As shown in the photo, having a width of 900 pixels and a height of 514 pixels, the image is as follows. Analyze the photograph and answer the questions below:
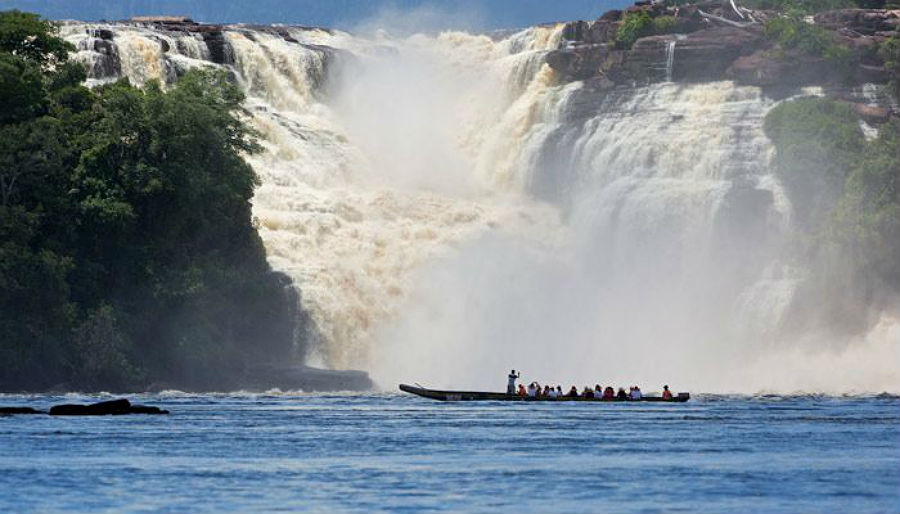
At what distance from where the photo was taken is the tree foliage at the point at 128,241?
128 meters

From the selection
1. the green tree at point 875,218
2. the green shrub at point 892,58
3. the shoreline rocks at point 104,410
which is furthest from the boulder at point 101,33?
the shoreline rocks at point 104,410

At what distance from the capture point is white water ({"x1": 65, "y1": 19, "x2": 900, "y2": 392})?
480 feet

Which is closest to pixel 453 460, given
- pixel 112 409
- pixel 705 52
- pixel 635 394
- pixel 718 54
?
pixel 112 409

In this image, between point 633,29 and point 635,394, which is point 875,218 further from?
point 633,29

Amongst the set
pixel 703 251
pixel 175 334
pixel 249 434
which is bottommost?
pixel 249 434

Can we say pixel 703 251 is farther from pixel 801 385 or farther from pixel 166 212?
pixel 166 212

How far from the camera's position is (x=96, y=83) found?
160 metres

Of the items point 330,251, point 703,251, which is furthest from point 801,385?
point 330,251

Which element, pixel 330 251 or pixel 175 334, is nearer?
pixel 175 334

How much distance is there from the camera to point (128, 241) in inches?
5344

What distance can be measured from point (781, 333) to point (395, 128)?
4327cm

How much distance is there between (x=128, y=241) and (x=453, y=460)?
2323 inches

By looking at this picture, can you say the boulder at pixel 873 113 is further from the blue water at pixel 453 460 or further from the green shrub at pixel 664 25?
the blue water at pixel 453 460

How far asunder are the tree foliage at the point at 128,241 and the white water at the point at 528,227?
6.59 metres
